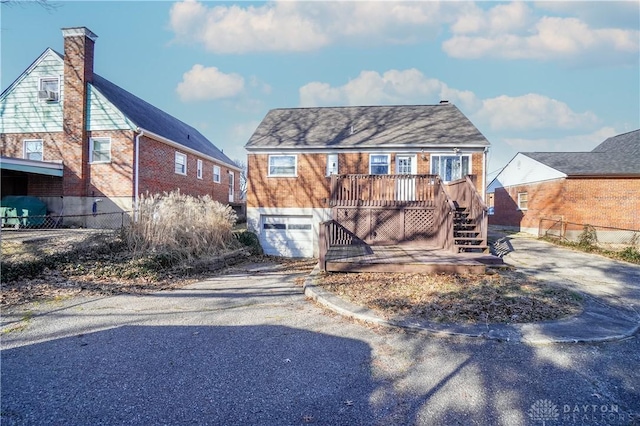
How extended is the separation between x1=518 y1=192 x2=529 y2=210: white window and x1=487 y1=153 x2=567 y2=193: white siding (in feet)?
2.24

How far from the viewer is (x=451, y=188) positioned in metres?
12.1

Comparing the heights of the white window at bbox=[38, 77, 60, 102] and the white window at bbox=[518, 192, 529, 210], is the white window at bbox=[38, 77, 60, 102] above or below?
above

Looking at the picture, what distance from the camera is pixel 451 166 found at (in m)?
13.7

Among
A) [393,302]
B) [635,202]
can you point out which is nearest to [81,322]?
[393,302]

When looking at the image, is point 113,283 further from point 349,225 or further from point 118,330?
point 349,225

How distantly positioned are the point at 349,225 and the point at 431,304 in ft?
20.8

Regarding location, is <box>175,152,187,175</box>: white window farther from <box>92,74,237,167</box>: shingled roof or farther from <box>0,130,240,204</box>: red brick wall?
<box>0,130,240,204</box>: red brick wall

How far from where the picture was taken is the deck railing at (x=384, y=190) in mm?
10719

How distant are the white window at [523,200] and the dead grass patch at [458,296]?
1315 centimetres

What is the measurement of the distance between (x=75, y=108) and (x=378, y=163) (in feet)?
44.2

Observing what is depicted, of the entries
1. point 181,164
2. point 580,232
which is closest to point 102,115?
point 181,164

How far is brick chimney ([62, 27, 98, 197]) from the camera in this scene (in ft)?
46.3

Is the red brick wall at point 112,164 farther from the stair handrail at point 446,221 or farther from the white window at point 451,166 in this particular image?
the white window at point 451,166

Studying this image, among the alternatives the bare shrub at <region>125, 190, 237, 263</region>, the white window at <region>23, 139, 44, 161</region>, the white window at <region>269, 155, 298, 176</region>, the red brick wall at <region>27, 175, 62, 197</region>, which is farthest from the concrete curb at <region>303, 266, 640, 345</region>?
the white window at <region>23, 139, 44, 161</region>
